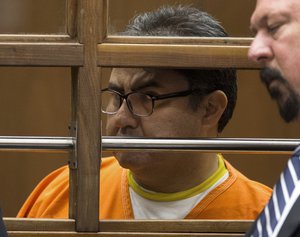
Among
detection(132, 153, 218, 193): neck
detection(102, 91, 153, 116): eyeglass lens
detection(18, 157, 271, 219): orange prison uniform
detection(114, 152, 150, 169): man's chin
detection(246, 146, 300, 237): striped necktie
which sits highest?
detection(246, 146, 300, 237): striped necktie

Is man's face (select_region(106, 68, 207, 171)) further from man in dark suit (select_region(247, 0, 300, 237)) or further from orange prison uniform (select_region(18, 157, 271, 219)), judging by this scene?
man in dark suit (select_region(247, 0, 300, 237))

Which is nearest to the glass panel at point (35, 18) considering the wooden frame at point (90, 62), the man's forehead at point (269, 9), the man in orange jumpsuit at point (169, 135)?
the wooden frame at point (90, 62)

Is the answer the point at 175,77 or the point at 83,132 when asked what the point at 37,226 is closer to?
the point at 83,132

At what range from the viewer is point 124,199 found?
1905mm

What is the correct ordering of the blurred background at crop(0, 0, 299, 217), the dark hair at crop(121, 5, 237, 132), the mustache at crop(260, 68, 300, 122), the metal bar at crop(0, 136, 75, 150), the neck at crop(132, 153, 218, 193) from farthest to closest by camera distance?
the blurred background at crop(0, 0, 299, 217) < the neck at crop(132, 153, 218, 193) < the dark hair at crop(121, 5, 237, 132) < the metal bar at crop(0, 136, 75, 150) < the mustache at crop(260, 68, 300, 122)

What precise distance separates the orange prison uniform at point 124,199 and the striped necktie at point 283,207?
498mm

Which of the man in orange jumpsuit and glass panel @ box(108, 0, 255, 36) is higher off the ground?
glass panel @ box(108, 0, 255, 36)

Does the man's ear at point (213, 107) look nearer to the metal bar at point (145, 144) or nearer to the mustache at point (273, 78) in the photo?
the metal bar at point (145, 144)

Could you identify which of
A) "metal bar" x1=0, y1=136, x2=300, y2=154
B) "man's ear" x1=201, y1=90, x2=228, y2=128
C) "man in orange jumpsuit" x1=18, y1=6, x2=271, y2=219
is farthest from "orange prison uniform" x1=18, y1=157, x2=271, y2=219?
"metal bar" x1=0, y1=136, x2=300, y2=154

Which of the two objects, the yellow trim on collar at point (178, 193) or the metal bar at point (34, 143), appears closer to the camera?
the metal bar at point (34, 143)

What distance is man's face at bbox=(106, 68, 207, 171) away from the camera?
1.83 m

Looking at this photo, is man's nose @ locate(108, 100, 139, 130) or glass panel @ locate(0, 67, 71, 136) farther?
glass panel @ locate(0, 67, 71, 136)

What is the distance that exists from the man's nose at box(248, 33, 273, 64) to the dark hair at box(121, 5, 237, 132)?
251 millimetres

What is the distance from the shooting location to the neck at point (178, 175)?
1.89 m
